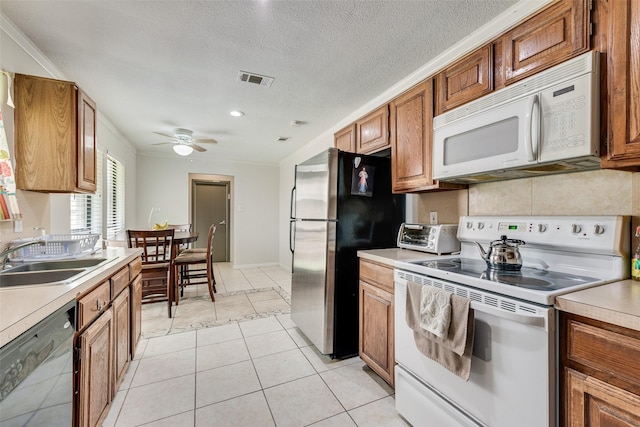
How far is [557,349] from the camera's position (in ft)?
3.15

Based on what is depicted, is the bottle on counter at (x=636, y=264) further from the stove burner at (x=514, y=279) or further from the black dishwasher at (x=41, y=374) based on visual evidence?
the black dishwasher at (x=41, y=374)

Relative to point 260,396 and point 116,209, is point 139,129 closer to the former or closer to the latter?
point 116,209

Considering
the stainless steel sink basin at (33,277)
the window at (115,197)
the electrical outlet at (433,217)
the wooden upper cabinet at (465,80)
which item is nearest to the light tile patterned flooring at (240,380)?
the stainless steel sink basin at (33,277)

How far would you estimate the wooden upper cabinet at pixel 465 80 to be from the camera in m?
1.62

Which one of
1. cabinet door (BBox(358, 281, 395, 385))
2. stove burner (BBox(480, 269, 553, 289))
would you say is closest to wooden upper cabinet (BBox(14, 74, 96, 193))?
cabinet door (BBox(358, 281, 395, 385))

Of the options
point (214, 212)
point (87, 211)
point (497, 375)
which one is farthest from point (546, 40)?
point (214, 212)

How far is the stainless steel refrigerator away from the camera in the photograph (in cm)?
221

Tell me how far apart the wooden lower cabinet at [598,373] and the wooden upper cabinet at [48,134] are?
2731 millimetres

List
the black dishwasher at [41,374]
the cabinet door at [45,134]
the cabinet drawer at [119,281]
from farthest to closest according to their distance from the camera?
the cabinet door at [45,134] → the cabinet drawer at [119,281] → the black dishwasher at [41,374]

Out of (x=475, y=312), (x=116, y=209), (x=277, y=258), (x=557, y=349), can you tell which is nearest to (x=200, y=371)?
(x=475, y=312)

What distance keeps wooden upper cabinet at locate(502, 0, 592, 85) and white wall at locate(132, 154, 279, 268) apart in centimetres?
500

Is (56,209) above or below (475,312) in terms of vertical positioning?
above

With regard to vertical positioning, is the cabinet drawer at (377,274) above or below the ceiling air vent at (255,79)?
below

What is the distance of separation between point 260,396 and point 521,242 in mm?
1789
